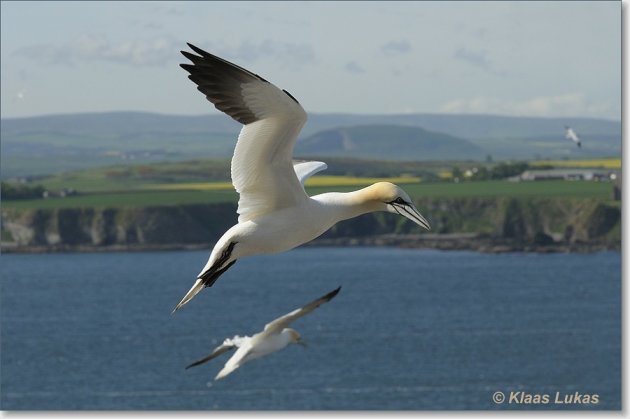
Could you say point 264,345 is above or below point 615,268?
above

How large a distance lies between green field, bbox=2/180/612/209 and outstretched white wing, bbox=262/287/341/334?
144m

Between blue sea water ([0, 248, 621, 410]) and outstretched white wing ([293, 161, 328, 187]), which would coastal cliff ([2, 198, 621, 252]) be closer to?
blue sea water ([0, 248, 621, 410])

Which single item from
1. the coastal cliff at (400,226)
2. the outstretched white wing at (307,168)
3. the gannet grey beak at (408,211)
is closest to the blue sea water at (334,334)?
the coastal cliff at (400,226)

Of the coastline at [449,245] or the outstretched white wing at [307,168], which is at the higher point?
the outstretched white wing at [307,168]

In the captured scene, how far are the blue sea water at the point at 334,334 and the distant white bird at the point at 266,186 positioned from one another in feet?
247

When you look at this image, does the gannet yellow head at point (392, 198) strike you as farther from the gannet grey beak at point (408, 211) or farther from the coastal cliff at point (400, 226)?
the coastal cliff at point (400, 226)

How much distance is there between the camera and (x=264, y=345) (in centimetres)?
2781

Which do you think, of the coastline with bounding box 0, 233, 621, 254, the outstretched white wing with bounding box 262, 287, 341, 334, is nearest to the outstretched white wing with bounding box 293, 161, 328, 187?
the outstretched white wing with bounding box 262, 287, 341, 334

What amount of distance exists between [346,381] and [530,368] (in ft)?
45.4

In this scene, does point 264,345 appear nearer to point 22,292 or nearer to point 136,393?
point 136,393

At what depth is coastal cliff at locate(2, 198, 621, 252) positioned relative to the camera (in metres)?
175

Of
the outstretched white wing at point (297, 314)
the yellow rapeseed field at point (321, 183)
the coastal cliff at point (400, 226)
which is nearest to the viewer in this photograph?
the outstretched white wing at point (297, 314)

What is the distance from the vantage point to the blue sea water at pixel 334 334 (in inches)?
4067

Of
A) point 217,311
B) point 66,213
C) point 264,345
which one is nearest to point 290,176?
point 264,345
